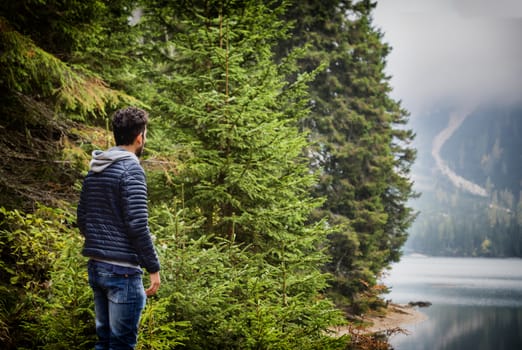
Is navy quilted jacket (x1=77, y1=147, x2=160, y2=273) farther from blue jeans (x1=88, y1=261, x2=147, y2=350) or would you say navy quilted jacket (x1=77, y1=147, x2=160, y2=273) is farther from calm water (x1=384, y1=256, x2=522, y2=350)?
calm water (x1=384, y1=256, x2=522, y2=350)

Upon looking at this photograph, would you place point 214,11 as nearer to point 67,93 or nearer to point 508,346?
point 67,93

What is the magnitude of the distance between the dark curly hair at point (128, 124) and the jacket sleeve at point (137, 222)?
0.85ft

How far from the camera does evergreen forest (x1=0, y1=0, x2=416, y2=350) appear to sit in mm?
4465

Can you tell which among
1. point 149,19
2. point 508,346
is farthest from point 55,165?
point 508,346

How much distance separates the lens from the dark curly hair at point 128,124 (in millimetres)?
2932

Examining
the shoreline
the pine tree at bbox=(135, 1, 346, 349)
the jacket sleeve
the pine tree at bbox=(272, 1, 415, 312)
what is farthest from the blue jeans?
the pine tree at bbox=(272, 1, 415, 312)

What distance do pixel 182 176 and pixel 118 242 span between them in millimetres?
3399

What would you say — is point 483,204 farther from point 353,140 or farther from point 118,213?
point 118,213

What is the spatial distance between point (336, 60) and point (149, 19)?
15638 millimetres

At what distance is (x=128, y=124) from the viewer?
2.95 meters

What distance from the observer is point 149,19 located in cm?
705

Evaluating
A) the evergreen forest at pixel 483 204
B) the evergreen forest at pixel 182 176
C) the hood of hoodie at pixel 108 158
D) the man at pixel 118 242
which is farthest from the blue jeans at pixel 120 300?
the evergreen forest at pixel 483 204

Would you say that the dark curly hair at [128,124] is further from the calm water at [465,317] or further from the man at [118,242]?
the calm water at [465,317]

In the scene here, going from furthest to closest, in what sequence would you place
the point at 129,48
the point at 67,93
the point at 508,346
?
the point at 508,346, the point at 129,48, the point at 67,93
